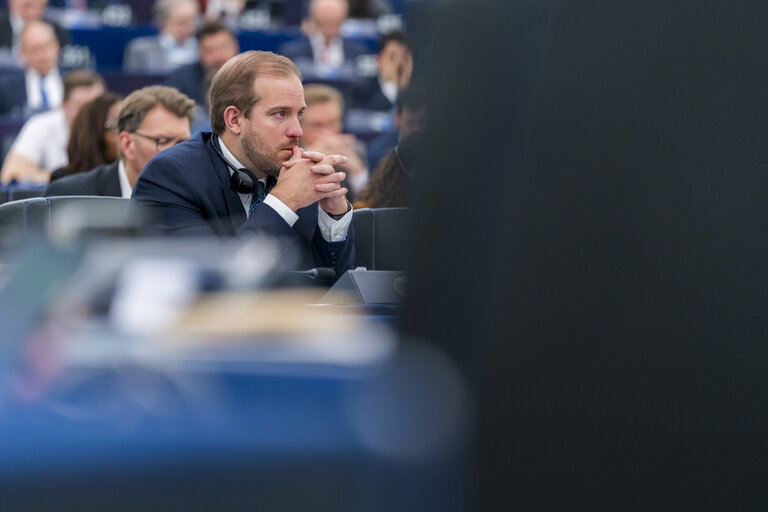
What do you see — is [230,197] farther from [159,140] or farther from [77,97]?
[77,97]

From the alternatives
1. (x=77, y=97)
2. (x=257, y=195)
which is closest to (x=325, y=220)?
(x=257, y=195)

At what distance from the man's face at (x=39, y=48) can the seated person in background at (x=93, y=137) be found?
344 cm

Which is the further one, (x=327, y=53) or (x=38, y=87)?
(x=327, y=53)

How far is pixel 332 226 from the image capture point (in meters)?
3.89

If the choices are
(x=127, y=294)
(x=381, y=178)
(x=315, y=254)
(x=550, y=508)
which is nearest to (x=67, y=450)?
(x=127, y=294)

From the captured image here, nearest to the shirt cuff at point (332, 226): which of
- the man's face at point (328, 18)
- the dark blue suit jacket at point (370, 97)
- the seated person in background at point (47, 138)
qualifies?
the seated person in background at point (47, 138)

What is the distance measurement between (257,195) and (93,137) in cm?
231

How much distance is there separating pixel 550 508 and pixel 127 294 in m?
0.65

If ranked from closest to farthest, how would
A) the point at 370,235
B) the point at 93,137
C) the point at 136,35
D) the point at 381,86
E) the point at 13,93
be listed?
1. the point at 370,235
2. the point at 93,137
3. the point at 13,93
4. the point at 381,86
5. the point at 136,35

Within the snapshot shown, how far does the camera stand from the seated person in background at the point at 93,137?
596 cm

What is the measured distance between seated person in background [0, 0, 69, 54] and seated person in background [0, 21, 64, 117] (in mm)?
742

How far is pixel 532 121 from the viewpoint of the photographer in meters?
1.54

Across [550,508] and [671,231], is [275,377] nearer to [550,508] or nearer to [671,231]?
[550,508]

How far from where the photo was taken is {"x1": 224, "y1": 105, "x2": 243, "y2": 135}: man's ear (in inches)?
156
